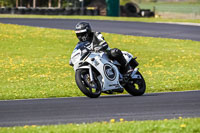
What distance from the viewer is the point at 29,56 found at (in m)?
23.8

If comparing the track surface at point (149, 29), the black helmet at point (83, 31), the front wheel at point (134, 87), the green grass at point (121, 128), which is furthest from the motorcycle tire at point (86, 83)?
the track surface at point (149, 29)

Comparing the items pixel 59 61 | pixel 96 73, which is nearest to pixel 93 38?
pixel 96 73

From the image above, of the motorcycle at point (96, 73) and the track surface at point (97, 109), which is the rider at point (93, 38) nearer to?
the motorcycle at point (96, 73)

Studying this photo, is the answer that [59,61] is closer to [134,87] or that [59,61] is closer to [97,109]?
[134,87]

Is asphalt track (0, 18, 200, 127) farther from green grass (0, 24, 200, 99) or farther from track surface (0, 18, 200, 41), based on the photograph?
track surface (0, 18, 200, 41)

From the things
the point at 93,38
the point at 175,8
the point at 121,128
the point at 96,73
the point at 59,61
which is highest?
the point at 93,38

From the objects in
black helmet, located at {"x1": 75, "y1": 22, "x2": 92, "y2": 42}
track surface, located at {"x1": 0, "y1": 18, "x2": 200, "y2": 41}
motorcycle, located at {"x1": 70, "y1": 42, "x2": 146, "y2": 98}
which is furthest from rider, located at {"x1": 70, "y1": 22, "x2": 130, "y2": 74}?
track surface, located at {"x1": 0, "y1": 18, "x2": 200, "y2": 41}

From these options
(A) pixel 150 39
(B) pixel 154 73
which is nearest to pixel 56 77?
(B) pixel 154 73

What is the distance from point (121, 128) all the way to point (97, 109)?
7.53 ft

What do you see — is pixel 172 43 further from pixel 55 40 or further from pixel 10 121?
pixel 10 121

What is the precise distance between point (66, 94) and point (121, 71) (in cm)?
156

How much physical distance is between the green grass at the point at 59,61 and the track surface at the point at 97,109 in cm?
171

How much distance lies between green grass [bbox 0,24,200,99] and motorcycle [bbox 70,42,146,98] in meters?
1.43

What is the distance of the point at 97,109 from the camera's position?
10008 mm
